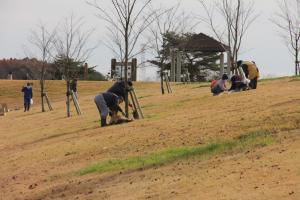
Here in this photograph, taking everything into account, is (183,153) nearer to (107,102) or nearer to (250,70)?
(107,102)

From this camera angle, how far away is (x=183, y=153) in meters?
10.2

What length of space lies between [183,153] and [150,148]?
145 cm

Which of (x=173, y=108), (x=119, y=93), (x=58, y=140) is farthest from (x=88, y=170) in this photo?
(x=173, y=108)

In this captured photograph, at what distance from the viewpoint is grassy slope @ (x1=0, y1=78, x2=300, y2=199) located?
822cm

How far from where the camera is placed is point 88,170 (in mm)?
10453

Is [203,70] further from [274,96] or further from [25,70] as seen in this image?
[274,96]

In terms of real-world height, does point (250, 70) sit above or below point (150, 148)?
Answer: above

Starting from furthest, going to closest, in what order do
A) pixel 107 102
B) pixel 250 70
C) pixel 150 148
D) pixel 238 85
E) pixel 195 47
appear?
pixel 195 47 → pixel 250 70 → pixel 238 85 → pixel 107 102 → pixel 150 148

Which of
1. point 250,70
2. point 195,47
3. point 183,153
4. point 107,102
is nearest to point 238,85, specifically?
point 250,70

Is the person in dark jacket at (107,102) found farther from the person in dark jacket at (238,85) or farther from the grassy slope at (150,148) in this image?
the person in dark jacket at (238,85)

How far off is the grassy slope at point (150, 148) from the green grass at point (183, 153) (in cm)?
31

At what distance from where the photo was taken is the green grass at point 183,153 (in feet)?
31.9

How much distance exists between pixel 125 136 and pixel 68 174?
3.01 metres

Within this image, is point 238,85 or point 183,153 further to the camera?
point 238,85
